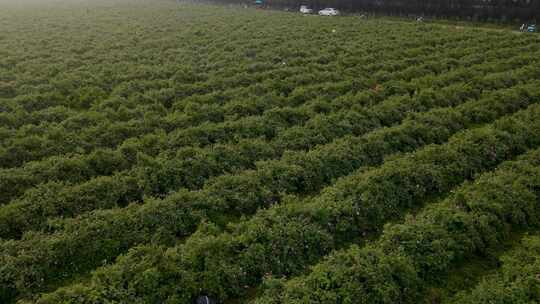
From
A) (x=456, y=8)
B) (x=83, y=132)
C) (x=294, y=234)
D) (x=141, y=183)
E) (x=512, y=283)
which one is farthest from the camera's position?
(x=456, y=8)

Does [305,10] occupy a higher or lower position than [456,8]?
higher

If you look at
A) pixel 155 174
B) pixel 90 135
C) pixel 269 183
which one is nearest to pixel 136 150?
pixel 155 174

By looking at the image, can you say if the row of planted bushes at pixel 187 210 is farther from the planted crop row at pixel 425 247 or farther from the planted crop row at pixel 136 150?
the planted crop row at pixel 425 247

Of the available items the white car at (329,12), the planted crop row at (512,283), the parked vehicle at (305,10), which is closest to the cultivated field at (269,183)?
the planted crop row at (512,283)

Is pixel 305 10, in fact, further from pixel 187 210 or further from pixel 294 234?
pixel 294 234

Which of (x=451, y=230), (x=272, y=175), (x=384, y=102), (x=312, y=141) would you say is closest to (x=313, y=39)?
(x=384, y=102)

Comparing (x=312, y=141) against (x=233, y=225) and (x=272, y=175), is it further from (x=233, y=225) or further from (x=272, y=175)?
(x=233, y=225)

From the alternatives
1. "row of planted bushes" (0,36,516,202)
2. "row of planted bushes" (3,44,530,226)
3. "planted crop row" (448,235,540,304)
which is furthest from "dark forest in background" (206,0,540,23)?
"planted crop row" (448,235,540,304)

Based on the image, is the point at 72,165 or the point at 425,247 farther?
the point at 72,165

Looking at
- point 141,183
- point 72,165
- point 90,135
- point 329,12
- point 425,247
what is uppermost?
point 329,12
